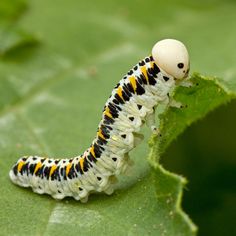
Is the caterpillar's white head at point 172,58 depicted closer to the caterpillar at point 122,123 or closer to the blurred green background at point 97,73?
the caterpillar at point 122,123

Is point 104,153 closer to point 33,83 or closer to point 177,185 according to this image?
point 177,185

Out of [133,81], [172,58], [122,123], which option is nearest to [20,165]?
[122,123]

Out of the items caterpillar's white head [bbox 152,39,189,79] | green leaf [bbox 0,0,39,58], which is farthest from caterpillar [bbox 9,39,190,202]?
green leaf [bbox 0,0,39,58]

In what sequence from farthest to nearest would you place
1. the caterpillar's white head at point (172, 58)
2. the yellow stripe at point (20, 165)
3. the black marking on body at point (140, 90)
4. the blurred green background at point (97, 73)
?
1. the blurred green background at point (97, 73)
2. the yellow stripe at point (20, 165)
3. the black marking on body at point (140, 90)
4. the caterpillar's white head at point (172, 58)

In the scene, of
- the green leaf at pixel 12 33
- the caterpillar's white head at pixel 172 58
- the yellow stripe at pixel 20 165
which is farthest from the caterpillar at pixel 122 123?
the green leaf at pixel 12 33

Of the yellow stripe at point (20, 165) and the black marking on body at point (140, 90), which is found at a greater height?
the black marking on body at point (140, 90)

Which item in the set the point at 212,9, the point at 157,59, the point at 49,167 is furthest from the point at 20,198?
the point at 212,9

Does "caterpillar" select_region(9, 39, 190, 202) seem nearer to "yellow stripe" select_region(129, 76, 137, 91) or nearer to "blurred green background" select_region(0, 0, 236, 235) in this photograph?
"yellow stripe" select_region(129, 76, 137, 91)
